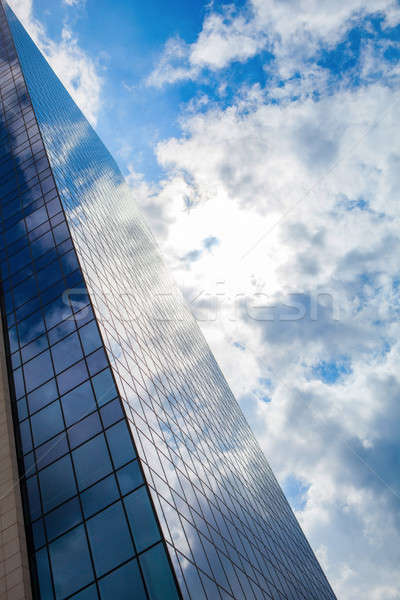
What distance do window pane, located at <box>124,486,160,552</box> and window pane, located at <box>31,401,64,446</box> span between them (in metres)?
5.51

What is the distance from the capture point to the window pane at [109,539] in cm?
1562

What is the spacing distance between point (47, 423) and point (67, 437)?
1.76 meters

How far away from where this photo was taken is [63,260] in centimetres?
2662

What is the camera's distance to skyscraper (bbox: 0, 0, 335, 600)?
1639 cm

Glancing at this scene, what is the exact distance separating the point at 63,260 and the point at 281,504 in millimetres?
49398

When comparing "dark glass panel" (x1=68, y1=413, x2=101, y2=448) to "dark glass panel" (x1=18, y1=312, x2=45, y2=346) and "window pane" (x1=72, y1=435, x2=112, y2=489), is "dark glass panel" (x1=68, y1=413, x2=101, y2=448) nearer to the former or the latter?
"window pane" (x1=72, y1=435, x2=112, y2=489)

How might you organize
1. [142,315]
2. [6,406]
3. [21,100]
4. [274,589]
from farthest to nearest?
[21,100] → [142,315] → [274,589] → [6,406]

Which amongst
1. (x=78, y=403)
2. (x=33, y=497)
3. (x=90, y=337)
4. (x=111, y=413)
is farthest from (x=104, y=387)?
(x=33, y=497)

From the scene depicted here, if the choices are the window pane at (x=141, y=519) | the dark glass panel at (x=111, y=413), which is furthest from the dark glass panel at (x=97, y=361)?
the window pane at (x=141, y=519)

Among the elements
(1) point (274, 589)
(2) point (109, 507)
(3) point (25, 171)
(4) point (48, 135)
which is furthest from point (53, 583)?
(4) point (48, 135)

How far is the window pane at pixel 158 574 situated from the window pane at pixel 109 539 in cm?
74

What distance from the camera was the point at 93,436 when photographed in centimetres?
1911

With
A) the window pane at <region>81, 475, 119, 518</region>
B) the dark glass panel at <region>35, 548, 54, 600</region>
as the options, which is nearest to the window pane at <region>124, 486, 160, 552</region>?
the window pane at <region>81, 475, 119, 518</region>

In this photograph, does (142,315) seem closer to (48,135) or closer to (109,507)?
(48,135)
